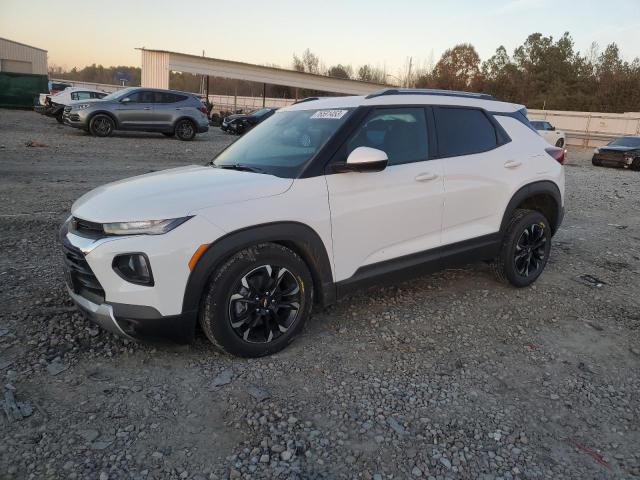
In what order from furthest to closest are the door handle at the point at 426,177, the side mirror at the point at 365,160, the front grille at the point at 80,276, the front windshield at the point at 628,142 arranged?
the front windshield at the point at 628,142
the door handle at the point at 426,177
the side mirror at the point at 365,160
the front grille at the point at 80,276

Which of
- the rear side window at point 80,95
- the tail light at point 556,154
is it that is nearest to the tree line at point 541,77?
the rear side window at point 80,95

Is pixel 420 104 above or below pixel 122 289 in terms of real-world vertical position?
above

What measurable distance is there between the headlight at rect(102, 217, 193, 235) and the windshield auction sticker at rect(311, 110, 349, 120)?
58.0 inches

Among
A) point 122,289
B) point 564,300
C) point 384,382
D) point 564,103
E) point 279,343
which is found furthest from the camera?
point 564,103

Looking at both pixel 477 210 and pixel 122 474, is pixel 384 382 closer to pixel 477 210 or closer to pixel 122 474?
pixel 122 474

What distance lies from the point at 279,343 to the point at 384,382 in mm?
735

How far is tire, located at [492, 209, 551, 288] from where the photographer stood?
180 inches

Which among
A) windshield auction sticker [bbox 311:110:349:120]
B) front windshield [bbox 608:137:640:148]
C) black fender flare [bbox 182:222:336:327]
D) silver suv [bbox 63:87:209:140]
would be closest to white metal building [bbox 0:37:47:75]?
silver suv [bbox 63:87:209:140]

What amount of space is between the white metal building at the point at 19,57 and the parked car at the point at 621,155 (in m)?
49.7

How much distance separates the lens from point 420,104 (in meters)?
4.04

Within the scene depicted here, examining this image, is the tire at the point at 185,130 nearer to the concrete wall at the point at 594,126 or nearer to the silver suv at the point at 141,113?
the silver suv at the point at 141,113

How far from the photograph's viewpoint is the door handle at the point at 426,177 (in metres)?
3.81

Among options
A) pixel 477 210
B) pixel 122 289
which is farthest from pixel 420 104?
pixel 122 289

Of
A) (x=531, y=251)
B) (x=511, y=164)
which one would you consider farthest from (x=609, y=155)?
(x=511, y=164)
